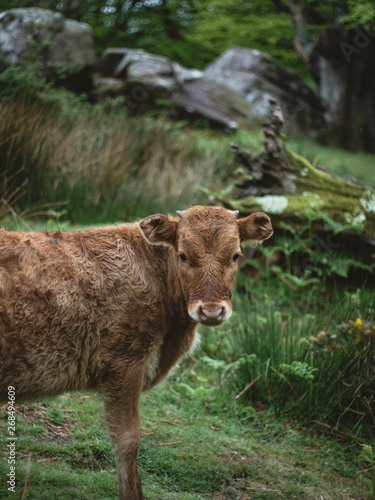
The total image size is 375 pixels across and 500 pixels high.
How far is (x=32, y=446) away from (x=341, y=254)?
4.68 metres

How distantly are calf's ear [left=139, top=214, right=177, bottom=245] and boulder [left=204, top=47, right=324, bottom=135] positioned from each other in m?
13.8

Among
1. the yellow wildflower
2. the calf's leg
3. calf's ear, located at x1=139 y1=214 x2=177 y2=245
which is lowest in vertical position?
the yellow wildflower

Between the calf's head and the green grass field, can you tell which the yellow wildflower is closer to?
the green grass field

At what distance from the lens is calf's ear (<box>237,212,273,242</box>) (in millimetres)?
3775

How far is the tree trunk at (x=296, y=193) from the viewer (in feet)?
22.2

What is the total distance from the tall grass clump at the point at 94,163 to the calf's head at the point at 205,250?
3.29 m

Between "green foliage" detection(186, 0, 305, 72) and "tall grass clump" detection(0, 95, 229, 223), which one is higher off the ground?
"green foliage" detection(186, 0, 305, 72)

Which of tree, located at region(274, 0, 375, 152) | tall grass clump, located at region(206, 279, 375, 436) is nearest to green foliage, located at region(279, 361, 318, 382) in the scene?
tall grass clump, located at region(206, 279, 375, 436)

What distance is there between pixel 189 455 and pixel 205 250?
1.85 m

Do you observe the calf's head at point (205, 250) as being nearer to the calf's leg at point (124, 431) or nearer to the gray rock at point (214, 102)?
the calf's leg at point (124, 431)

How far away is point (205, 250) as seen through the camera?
3.46 m

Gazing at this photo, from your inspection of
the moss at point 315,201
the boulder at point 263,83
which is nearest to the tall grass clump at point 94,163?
the moss at point 315,201

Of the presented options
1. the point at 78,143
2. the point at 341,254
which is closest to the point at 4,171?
the point at 78,143

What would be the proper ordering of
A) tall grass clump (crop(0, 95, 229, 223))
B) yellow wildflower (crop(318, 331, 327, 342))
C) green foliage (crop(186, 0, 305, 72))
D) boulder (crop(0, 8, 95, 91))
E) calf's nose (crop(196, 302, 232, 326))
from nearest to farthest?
calf's nose (crop(196, 302, 232, 326)), yellow wildflower (crop(318, 331, 327, 342)), tall grass clump (crop(0, 95, 229, 223)), boulder (crop(0, 8, 95, 91)), green foliage (crop(186, 0, 305, 72))
